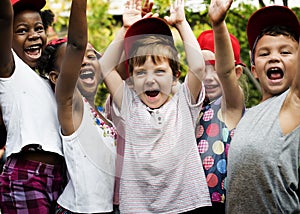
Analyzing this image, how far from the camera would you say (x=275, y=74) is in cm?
288

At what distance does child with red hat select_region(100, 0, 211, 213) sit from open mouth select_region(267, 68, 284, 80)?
0.32 m

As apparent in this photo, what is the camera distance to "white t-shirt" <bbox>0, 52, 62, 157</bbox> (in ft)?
9.80

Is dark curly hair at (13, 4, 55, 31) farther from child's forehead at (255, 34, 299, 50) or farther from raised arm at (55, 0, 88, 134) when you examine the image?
child's forehead at (255, 34, 299, 50)

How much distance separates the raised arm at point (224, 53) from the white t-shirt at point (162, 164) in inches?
7.0

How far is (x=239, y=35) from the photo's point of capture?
18.2 feet

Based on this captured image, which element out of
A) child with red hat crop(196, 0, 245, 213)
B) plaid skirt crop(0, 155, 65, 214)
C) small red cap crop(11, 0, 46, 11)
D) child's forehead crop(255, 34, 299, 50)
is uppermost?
small red cap crop(11, 0, 46, 11)

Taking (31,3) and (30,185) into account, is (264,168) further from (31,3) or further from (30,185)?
(31,3)

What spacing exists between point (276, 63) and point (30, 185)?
132cm

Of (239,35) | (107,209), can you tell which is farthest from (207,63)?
(239,35)

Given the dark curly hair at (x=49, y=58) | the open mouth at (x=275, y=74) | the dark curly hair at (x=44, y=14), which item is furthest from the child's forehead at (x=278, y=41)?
the dark curly hair at (x=44, y=14)

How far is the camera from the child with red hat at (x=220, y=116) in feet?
9.36

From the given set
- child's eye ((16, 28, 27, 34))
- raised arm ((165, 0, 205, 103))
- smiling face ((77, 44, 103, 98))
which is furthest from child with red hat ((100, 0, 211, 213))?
child's eye ((16, 28, 27, 34))

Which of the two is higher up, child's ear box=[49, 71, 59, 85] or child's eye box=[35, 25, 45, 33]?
child's eye box=[35, 25, 45, 33]

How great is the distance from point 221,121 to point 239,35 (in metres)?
2.67
